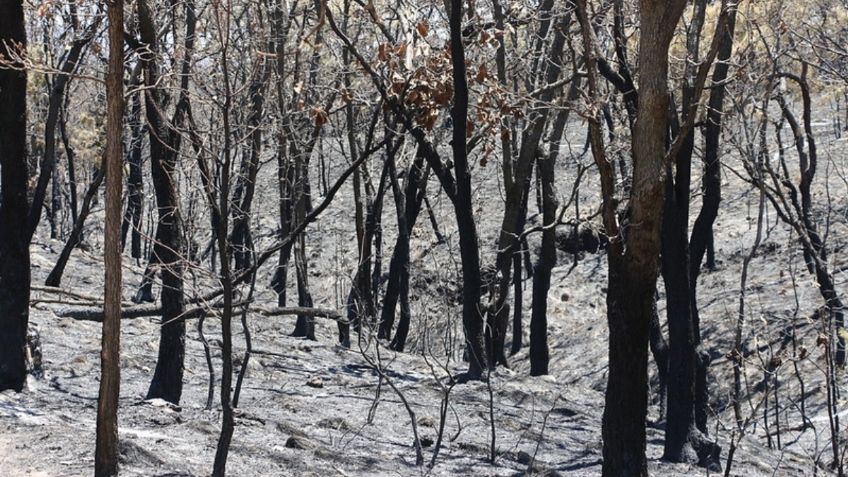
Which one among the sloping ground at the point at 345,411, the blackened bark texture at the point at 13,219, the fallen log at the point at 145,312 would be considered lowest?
the sloping ground at the point at 345,411

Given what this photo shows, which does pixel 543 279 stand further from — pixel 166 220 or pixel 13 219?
pixel 13 219

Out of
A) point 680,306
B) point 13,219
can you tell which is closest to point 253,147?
point 13,219

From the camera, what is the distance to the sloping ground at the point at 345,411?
858cm

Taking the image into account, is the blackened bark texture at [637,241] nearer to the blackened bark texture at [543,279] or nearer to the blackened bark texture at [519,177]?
the blackened bark texture at [519,177]

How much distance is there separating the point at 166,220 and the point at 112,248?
288cm

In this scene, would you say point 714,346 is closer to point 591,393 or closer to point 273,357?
point 591,393

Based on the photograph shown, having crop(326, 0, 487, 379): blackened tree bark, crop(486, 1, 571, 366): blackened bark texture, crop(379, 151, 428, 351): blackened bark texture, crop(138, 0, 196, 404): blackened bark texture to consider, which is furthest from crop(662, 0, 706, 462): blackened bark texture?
crop(379, 151, 428, 351): blackened bark texture

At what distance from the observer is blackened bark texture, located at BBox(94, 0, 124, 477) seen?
6715mm

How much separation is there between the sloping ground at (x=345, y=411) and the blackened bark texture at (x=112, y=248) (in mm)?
718

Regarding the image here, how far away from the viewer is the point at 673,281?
10570mm

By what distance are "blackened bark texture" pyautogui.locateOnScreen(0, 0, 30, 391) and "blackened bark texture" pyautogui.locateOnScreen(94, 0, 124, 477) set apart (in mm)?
2935

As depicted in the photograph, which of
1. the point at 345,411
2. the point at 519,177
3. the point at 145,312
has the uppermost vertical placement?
the point at 519,177

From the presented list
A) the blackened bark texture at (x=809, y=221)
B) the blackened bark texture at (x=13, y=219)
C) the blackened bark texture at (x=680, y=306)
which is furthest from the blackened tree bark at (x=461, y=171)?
the blackened bark texture at (x=809, y=221)

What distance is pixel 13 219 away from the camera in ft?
31.0
